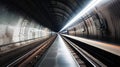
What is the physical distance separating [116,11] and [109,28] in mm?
1833

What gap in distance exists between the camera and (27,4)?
1413cm

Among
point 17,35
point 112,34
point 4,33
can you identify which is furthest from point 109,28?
point 17,35

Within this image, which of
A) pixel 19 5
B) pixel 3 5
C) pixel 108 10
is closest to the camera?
pixel 108 10

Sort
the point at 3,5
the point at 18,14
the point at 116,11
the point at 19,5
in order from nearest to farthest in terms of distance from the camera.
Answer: the point at 116,11 < the point at 3,5 < the point at 19,5 < the point at 18,14

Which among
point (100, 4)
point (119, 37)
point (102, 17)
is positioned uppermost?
point (100, 4)

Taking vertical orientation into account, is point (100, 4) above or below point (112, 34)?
above

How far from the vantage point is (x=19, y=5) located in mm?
13305

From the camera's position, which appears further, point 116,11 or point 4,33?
point 4,33

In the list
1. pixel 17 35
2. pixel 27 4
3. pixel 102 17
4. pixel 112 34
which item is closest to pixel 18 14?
pixel 27 4

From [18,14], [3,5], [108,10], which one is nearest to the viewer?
[108,10]

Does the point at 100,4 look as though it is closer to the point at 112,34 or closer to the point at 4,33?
the point at 112,34

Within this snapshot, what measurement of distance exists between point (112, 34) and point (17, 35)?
960 centimetres

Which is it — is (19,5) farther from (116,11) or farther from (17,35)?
(116,11)

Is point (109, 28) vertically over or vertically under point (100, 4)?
under
